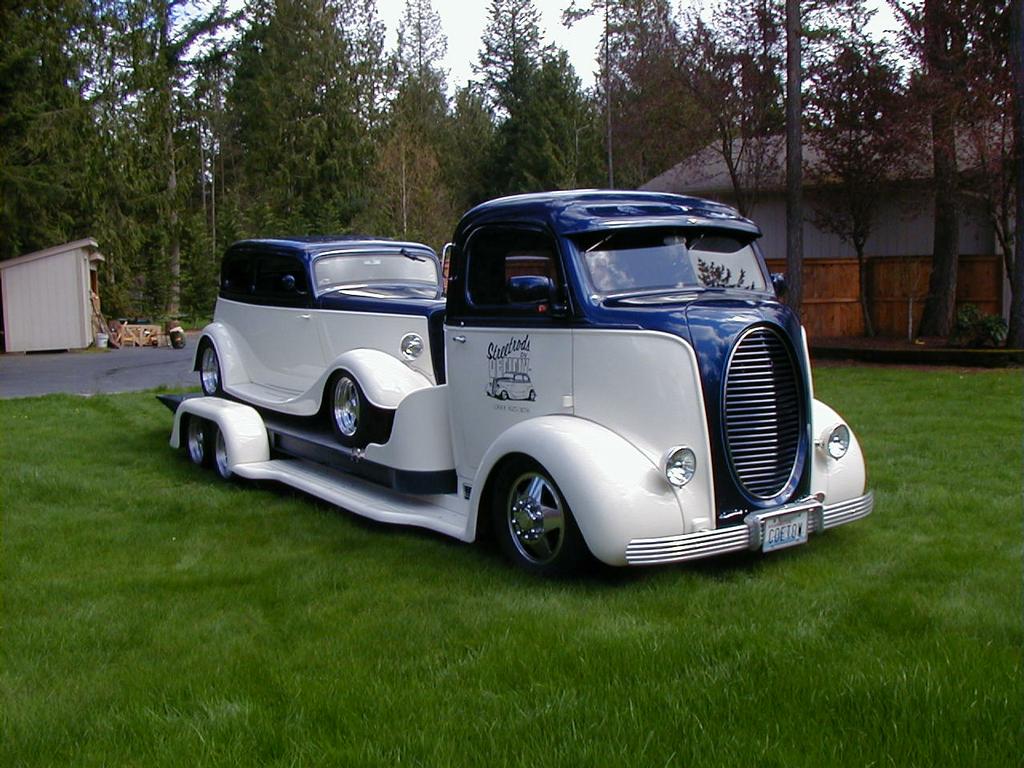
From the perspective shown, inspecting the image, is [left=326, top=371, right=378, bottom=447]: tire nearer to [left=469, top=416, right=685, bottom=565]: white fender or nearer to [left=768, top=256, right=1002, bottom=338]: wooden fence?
[left=469, top=416, right=685, bottom=565]: white fender

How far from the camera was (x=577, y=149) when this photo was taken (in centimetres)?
5309

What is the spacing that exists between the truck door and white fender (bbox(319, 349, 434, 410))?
718mm

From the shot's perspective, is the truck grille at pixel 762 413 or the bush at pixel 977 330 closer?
the truck grille at pixel 762 413

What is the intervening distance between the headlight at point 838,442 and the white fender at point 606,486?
1364 mm

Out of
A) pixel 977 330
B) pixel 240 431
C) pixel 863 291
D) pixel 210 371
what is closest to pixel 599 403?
pixel 240 431

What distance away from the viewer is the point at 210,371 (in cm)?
1064

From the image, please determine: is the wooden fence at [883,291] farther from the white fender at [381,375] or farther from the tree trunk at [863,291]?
the white fender at [381,375]

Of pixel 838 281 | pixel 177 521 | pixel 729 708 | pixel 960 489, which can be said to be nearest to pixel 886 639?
pixel 729 708

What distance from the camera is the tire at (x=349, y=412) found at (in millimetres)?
7590

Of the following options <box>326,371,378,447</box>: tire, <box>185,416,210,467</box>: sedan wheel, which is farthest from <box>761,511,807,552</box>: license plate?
<box>185,416,210,467</box>: sedan wheel

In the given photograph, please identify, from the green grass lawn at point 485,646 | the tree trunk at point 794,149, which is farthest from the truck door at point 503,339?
the tree trunk at point 794,149

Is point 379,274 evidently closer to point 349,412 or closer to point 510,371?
point 349,412

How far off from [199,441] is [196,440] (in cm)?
4

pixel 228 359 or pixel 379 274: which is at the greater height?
pixel 379 274
